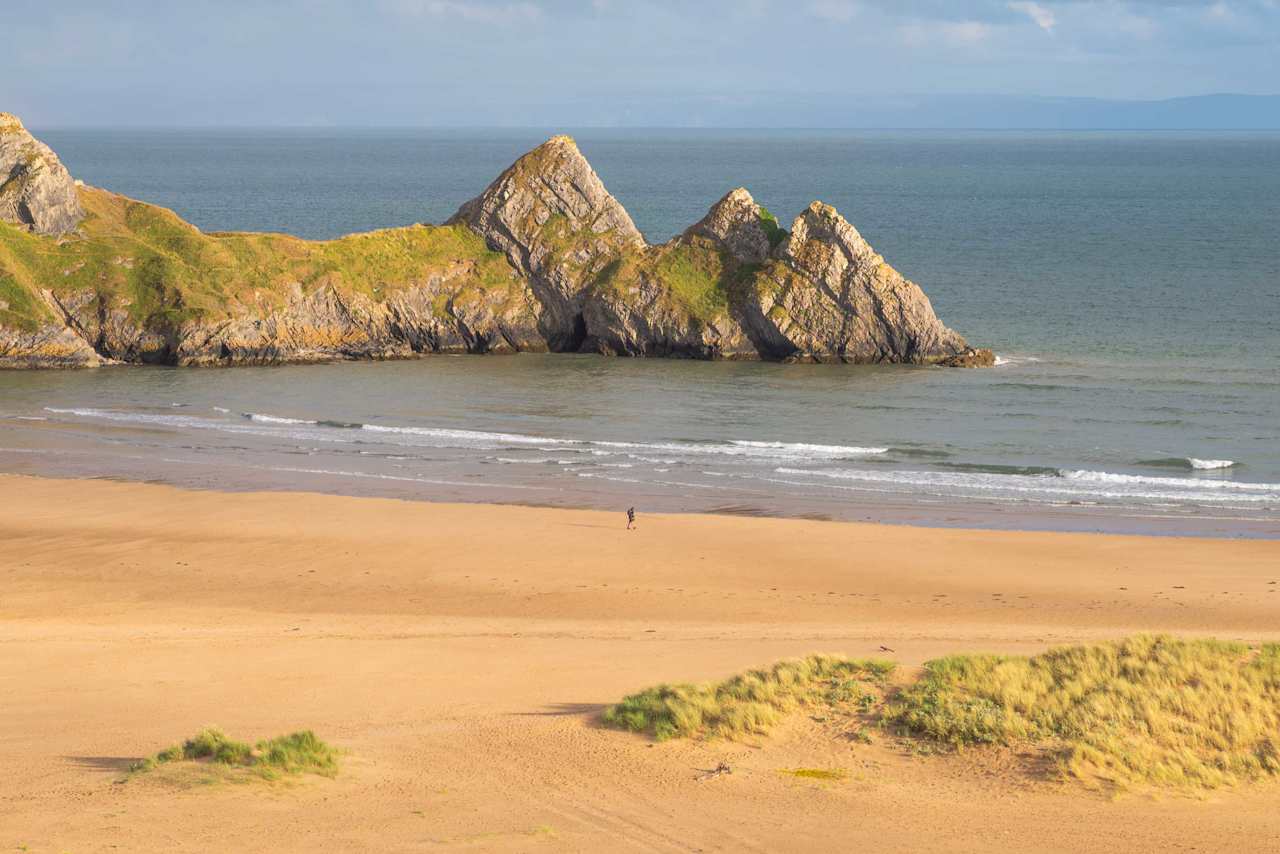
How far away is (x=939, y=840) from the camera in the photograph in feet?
50.4

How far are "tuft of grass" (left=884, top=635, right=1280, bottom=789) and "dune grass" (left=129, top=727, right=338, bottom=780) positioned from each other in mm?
7301

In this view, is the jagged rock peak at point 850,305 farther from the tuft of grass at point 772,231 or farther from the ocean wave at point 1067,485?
the ocean wave at point 1067,485

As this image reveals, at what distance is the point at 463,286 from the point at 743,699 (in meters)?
49.3

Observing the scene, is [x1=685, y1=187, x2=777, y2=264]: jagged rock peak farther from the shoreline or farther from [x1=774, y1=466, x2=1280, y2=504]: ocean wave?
the shoreline

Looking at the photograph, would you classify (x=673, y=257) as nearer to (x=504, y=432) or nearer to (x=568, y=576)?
(x=504, y=432)

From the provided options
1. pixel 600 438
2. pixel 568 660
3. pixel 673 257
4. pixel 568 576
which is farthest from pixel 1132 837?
pixel 673 257

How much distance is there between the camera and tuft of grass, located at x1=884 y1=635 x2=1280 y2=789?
17234 mm

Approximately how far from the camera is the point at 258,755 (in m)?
17.4

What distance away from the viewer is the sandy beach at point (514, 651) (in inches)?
619

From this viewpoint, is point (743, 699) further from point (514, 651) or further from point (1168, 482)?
point (1168, 482)

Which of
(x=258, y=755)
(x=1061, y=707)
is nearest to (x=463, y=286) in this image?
(x=258, y=755)

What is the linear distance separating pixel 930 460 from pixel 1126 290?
44.5 m

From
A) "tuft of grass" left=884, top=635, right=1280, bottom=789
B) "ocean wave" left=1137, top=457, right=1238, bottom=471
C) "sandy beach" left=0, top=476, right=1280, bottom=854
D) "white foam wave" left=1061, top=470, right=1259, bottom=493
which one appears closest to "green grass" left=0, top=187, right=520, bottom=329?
"sandy beach" left=0, top=476, right=1280, bottom=854

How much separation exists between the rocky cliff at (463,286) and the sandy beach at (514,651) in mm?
21515
